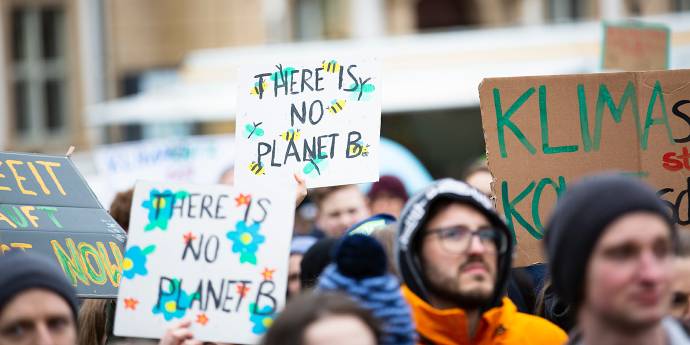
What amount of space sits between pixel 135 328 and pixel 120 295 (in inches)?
4.5

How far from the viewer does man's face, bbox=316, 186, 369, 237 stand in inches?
299

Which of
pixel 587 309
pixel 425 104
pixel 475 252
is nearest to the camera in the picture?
pixel 587 309

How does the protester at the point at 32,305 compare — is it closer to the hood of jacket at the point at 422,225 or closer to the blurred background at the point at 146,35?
the hood of jacket at the point at 422,225

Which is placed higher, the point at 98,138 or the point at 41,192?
the point at 41,192

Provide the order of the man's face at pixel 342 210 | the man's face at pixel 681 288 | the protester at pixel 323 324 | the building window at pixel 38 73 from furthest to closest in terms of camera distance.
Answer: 1. the building window at pixel 38 73
2. the man's face at pixel 342 210
3. the man's face at pixel 681 288
4. the protester at pixel 323 324

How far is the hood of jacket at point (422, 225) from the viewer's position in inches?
165

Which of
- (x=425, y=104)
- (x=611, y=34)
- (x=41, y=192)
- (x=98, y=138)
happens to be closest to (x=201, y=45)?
(x=98, y=138)

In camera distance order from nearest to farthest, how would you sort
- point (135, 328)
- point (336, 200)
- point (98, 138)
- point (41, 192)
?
1. point (135, 328)
2. point (41, 192)
3. point (336, 200)
4. point (98, 138)

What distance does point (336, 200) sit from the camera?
764cm

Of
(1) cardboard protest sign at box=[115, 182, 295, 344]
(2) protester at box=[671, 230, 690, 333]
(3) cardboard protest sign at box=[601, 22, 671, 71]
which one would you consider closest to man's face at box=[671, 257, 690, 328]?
(2) protester at box=[671, 230, 690, 333]

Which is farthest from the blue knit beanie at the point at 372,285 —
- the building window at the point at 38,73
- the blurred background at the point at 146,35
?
the building window at the point at 38,73

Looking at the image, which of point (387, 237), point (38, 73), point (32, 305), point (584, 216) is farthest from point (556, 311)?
point (38, 73)

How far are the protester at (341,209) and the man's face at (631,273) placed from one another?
417 centimetres

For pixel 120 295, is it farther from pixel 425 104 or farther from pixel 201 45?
pixel 201 45
